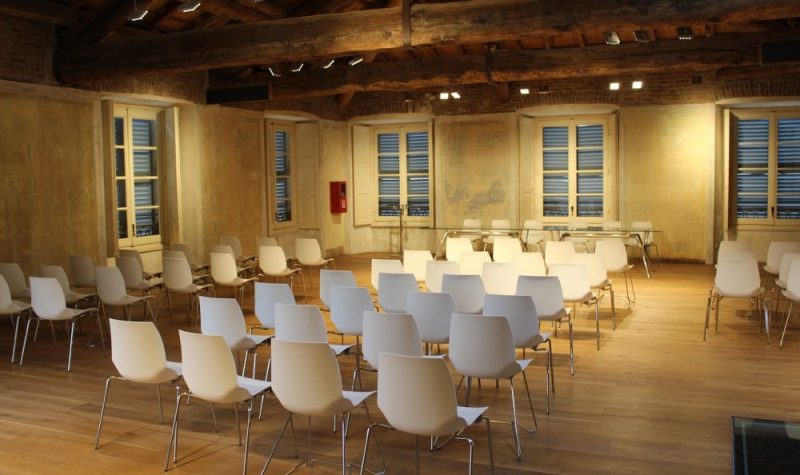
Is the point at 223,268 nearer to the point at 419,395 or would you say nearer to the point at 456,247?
the point at 456,247

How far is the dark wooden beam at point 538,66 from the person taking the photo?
11.3 metres

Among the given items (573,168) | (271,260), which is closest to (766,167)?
(573,168)

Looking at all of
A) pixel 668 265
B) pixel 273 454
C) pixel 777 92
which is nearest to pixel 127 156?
pixel 273 454

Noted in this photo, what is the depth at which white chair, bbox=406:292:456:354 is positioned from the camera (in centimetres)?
624

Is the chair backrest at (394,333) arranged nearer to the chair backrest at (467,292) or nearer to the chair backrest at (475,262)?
the chair backrest at (467,292)

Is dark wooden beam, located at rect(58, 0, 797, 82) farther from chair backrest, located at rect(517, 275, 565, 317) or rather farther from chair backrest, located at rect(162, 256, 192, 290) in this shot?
chair backrest, located at rect(517, 275, 565, 317)

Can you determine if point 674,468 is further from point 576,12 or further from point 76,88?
point 76,88

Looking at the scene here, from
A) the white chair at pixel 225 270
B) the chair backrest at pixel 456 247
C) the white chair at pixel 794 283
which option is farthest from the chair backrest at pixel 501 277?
the white chair at pixel 225 270

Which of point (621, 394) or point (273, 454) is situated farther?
point (621, 394)

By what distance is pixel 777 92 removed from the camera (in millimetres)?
13625

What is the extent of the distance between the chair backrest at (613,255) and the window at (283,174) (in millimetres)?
7052

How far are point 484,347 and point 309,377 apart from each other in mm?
1281

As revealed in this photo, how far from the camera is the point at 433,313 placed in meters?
6.25

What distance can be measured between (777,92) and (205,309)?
11433mm
